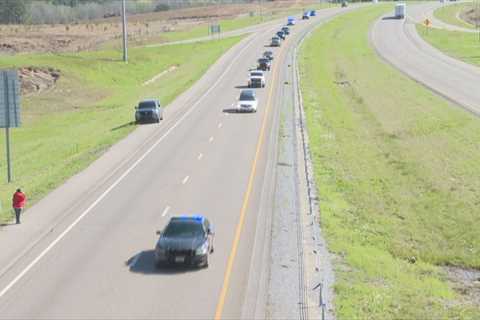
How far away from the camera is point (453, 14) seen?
168 meters

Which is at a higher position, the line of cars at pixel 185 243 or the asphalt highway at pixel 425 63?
the asphalt highway at pixel 425 63

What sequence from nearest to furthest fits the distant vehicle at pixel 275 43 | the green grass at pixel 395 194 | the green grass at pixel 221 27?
the green grass at pixel 395 194, the distant vehicle at pixel 275 43, the green grass at pixel 221 27

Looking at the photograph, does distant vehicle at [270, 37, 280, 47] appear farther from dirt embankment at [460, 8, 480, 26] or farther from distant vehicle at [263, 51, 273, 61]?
dirt embankment at [460, 8, 480, 26]

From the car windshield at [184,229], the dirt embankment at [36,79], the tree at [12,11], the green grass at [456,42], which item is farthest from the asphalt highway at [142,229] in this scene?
the tree at [12,11]

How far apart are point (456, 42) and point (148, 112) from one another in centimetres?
7458

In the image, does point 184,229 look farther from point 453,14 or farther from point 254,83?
Answer: point 453,14

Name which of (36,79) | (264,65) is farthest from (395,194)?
(36,79)

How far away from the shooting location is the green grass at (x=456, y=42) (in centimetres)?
10447

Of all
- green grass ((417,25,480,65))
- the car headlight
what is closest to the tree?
green grass ((417,25,480,65))

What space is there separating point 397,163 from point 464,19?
126 m

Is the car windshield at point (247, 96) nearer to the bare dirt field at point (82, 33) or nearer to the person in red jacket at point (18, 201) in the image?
the person in red jacket at point (18, 201)

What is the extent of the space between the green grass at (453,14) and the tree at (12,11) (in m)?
94.1

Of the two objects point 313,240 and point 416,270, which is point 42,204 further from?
point 416,270

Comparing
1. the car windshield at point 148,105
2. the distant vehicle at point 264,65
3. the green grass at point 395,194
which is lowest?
the green grass at point 395,194
